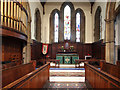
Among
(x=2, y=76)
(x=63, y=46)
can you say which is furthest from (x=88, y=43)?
(x=2, y=76)

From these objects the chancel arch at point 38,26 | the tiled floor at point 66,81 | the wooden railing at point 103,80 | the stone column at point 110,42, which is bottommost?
the tiled floor at point 66,81

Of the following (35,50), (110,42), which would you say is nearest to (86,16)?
(110,42)

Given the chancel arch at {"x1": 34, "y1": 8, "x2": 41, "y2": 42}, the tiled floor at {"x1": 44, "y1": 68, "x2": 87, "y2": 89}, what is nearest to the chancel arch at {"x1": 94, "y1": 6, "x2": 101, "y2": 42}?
the chancel arch at {"x1": 34, "y1": 8, "x2": 41, "y2": 42}

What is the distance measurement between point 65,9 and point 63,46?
13.1 feet

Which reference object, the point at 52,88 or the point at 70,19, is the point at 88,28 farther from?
the point at 52,88

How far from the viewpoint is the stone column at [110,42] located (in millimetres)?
6980

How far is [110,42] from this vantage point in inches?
276

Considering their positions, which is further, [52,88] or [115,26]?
[115,26]

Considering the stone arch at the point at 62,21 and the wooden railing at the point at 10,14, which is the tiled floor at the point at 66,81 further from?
the stone arch at the point at 62,21

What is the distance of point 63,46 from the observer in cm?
1119

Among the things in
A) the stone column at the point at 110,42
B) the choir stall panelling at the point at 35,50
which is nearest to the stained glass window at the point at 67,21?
the choir stall panelling at the point at 35,50

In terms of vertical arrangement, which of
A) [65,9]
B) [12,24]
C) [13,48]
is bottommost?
[13,48]

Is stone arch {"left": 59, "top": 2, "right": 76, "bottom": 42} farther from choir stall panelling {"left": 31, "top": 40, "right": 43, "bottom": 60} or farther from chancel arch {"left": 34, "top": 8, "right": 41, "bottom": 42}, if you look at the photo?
choir stall panelling {"left": 31, "top": 40, "right": 43, "bottom": 60}

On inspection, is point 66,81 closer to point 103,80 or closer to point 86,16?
point 103,80
